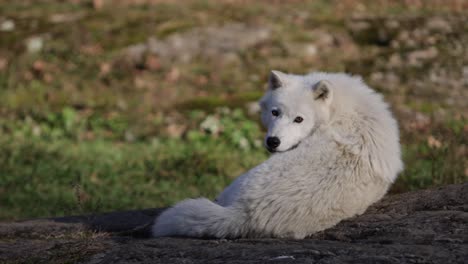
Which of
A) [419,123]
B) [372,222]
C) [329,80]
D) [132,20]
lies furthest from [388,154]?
[132,20]

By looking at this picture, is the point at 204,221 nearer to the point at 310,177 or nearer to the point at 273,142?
the point at 310,177

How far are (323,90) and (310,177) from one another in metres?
1.15

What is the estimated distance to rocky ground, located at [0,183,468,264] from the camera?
11.7ft

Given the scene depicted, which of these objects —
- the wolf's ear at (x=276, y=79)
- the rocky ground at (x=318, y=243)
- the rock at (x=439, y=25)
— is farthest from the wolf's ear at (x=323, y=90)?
the rock at (x=439, y=25)

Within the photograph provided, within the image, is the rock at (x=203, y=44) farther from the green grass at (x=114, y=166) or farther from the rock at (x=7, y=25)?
the rock at (x=7, y=25)

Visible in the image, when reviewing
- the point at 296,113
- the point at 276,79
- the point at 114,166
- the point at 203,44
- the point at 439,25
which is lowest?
the point at 114,166

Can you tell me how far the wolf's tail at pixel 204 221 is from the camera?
4.27 meters

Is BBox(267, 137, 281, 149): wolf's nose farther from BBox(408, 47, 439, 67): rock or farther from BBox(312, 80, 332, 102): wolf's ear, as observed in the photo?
BBox(408, 47, 439, 67): rock

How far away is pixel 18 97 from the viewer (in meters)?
11.5

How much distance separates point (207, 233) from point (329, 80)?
6.46 ft

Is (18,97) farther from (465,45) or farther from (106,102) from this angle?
(465,45)

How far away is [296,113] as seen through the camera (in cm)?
530

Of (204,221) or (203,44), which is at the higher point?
(203,44)

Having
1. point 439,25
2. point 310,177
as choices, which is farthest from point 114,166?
point 439,25
